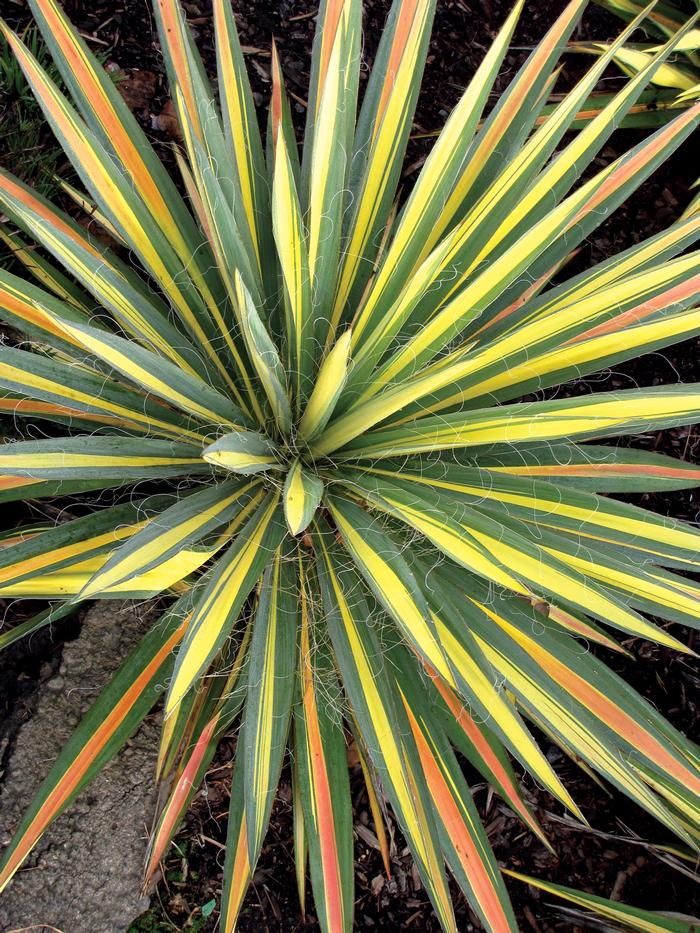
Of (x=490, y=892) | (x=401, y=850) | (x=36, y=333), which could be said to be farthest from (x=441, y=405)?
(x=401, y=850)

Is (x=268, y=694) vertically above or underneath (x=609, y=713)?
underneath

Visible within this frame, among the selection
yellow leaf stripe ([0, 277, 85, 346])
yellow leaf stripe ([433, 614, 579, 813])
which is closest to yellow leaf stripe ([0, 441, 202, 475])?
yellow leaf stripe ([0, 277, 85, 346])

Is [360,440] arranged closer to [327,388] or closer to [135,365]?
[327,388]

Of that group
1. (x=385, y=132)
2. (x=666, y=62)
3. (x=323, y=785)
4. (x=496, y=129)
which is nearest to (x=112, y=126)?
(x=385, y=132)

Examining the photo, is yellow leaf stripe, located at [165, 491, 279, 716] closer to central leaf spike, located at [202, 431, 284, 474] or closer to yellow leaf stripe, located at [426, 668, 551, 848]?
central leaf spike, located at [202, 431, 284, 474]

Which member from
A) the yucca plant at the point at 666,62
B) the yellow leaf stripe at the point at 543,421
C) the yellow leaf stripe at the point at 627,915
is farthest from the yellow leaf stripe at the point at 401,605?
the yucca plant at the point at 666,62

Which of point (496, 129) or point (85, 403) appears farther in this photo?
point (496, 129)
